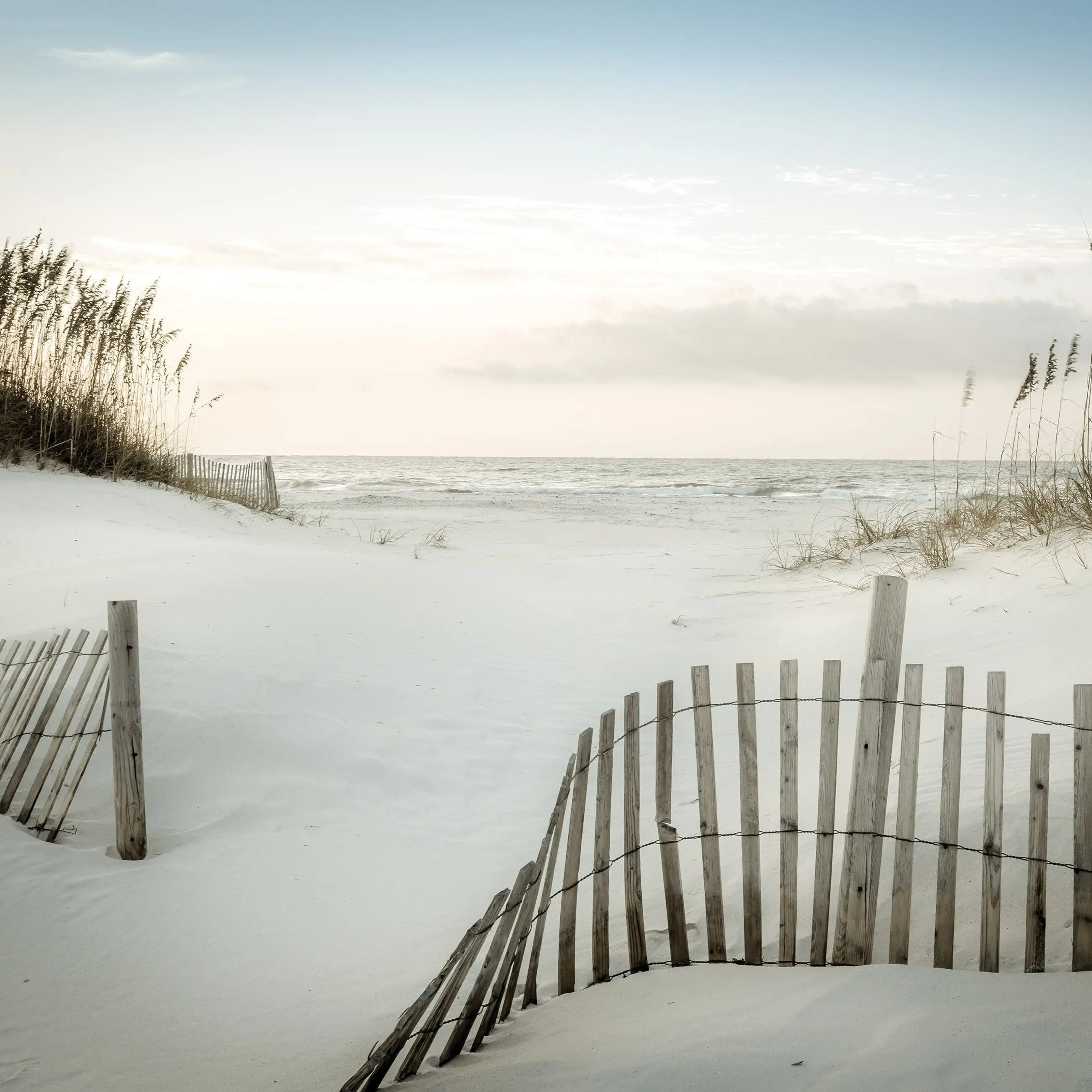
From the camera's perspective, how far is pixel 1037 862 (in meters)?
2.39

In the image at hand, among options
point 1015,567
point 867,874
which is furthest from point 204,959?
point 1015,567

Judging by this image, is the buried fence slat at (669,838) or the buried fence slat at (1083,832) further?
the buried fence slat at (669,838)

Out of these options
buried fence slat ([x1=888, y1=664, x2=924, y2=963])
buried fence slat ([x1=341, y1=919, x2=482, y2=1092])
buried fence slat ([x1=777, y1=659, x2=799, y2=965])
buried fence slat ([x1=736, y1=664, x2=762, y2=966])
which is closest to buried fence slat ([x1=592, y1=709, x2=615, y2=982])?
buried fence slat ([x1=736, y1=664, x2=762, y2=966])

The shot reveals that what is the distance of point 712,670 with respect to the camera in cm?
648

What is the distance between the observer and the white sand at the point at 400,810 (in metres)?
2.36

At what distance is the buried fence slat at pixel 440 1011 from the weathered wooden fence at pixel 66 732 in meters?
1.85

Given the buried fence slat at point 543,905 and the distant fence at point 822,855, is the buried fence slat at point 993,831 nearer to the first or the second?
the distant fence at point 822,855

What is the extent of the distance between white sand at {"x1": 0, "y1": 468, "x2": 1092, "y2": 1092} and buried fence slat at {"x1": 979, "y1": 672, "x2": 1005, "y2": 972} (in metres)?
0.12

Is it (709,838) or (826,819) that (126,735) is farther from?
(826,819)

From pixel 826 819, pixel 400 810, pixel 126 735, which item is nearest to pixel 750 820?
pixel 826 819

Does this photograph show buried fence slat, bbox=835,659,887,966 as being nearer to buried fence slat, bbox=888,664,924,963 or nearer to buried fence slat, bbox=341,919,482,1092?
buried fence slat, bbox=888,664,924,963

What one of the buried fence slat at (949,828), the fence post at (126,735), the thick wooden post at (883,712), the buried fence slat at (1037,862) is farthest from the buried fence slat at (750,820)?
the fence post at (126,735)

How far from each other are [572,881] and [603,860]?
114mm

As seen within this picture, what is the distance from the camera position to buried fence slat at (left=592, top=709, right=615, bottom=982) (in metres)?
2.79
